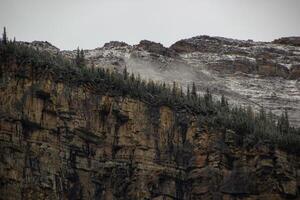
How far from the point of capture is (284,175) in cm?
14875

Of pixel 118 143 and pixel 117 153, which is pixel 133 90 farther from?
pixel 117 153

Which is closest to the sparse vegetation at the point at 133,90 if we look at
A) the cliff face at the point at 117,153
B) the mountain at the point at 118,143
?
the mountain at the point at 118,143

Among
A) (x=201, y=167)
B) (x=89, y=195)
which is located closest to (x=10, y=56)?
(x=89, y=195)

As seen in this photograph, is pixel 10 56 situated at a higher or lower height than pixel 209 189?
higher

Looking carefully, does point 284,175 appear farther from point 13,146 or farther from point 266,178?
point 13,146

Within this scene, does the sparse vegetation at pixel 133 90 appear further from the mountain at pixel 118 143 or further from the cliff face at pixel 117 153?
the cliff face at pixel 117 153

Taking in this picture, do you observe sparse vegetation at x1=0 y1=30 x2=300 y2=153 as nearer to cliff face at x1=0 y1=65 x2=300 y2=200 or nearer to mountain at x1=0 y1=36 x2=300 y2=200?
mountain at x1=0 y1=36 x2=300 y2=200

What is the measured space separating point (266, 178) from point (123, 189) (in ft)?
78.2

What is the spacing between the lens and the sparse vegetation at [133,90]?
147 m

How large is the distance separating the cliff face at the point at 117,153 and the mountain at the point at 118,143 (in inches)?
6.4

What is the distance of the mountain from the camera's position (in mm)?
138625

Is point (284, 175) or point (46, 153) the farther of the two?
point (284, 175)

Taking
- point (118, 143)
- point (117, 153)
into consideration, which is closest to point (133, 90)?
point (118, 143)

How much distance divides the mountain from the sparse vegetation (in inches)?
8.1
